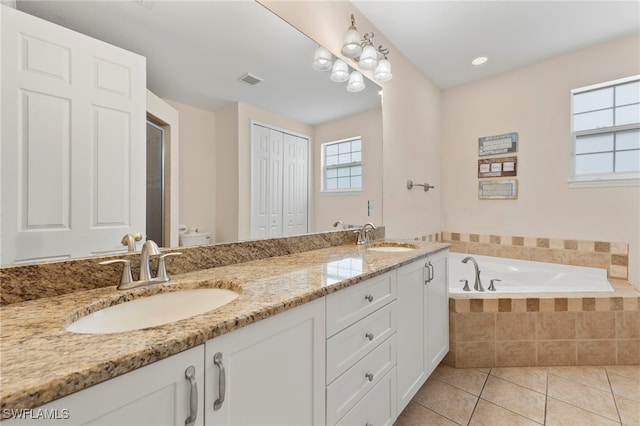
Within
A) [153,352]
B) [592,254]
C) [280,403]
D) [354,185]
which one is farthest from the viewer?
[592,254]

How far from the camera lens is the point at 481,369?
1922mm

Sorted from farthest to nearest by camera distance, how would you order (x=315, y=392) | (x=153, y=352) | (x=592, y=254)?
(x=592, y=254)
(x=315, y=392)
(x=153, y=352)

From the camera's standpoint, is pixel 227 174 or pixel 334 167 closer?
pixel 227 174

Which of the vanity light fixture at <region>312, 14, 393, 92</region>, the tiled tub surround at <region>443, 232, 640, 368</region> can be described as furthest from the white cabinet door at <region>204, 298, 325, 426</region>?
the vanity light fixture at <region>312, 14, 393, 92</region>

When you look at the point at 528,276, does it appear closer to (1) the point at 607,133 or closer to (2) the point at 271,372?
(1) the point at 607,133

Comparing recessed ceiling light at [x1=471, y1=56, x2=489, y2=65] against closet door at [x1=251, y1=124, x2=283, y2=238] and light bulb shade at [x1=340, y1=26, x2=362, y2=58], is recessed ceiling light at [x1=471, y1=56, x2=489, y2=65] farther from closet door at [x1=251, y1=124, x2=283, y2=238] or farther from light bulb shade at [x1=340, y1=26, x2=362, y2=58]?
closet door at [x1=251, y1=124, x2=283, y2=238]

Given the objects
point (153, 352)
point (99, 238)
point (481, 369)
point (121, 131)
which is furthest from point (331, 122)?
point (481, 369)

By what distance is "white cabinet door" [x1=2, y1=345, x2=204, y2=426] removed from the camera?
1.42ft

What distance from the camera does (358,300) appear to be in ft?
3.56

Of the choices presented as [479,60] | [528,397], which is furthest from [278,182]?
[479,60]

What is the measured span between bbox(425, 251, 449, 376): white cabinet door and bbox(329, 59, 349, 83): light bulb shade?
1341 mm

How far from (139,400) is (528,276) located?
10.3 feet

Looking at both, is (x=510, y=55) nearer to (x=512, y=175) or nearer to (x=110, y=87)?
(x=512, y=175)

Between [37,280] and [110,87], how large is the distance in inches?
24.8
